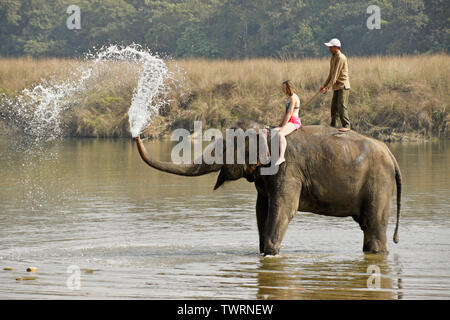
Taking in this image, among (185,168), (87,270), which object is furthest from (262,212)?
(87,270)

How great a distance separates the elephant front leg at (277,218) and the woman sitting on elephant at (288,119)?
1.27 ft

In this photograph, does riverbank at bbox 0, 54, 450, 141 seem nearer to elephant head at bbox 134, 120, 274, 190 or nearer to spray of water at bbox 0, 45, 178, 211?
spray of water at bbox 0, 45, 178, 211

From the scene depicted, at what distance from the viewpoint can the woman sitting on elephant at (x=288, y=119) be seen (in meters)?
10.2

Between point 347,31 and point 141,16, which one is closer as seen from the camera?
point 347,31

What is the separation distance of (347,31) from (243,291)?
143ft

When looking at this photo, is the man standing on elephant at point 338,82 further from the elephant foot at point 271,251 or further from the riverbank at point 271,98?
the riverbank at point 271,98

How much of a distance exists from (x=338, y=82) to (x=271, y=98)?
1870cm

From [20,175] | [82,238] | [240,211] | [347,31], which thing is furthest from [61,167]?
[347,31]

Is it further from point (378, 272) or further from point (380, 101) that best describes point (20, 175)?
point (380, 101)

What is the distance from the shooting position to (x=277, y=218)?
10.2 meters

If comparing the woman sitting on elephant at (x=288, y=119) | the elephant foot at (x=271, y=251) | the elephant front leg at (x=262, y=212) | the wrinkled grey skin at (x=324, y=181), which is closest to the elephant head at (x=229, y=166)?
the wrinkled grey skin at (x=324, y=181)

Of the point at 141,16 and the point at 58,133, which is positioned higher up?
the point at 141,16

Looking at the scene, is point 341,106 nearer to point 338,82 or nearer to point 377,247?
point 338,82

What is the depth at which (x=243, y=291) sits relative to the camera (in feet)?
28.0
